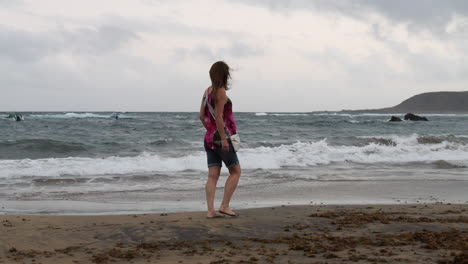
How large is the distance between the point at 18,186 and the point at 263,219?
19.8 feet

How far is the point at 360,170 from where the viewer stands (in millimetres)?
12461

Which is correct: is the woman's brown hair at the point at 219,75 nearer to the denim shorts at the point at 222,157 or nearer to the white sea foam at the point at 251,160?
the denim shorts at the point at 222,157

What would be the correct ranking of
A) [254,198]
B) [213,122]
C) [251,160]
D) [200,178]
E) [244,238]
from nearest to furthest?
1. [244,238]
2. [213,122]
3. [254,198]
4. [200,178]
5. [251,160]

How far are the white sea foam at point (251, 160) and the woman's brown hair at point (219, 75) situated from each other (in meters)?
7.02

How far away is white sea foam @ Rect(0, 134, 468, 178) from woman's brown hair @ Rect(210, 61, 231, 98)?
702cm

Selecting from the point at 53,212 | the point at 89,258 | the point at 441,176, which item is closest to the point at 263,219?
the point at 89,258

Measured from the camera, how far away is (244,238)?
420 centimetres

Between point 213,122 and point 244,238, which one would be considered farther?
point 213,122

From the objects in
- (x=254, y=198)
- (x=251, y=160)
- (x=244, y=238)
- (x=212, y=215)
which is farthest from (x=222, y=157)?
(x=251, y=160)

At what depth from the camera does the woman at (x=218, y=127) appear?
504cm

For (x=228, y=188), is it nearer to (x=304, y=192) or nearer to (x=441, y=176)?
(x=304, y=192)

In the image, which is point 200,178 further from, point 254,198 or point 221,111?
point 221,111

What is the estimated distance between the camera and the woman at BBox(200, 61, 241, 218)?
5.04 meters

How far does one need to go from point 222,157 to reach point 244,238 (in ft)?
3.97
